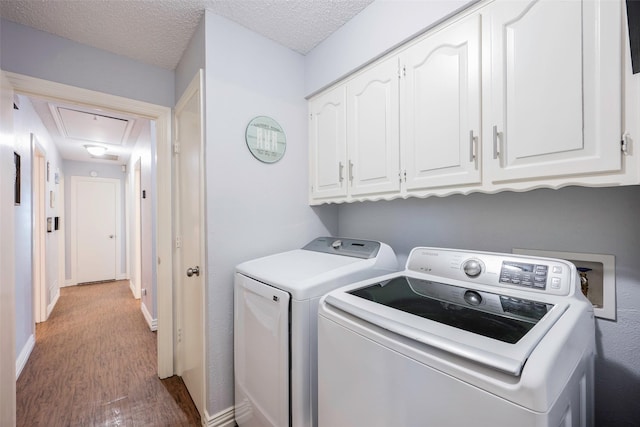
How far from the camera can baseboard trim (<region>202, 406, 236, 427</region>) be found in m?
1.50

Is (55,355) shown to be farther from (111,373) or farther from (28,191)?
(28,191)

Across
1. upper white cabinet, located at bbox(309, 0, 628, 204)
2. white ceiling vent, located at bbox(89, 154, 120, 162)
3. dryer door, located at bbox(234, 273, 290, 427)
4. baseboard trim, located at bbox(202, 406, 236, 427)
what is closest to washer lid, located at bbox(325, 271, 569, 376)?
dryer door, located at bbox(234, 273, 290, 427)

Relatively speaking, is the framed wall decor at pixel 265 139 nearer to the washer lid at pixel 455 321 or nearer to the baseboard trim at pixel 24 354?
the washer lid at pixel 455 321

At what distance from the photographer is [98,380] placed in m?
2.04

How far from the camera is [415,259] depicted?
1.29m

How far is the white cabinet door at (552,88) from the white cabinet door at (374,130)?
432 millimetres

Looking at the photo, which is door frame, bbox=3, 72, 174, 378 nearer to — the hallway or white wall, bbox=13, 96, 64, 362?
the hallway

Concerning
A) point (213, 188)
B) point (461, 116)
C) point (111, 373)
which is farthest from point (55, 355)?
point (461, 116)

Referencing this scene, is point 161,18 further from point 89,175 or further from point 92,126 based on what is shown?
point 89,175

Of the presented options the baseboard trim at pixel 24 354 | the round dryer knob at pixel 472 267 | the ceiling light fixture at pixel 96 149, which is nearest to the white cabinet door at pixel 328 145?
the round dryer knob at pixel 472 267

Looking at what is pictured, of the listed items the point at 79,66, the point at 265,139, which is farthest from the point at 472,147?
the point at 79,66

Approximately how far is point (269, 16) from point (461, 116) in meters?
1.21

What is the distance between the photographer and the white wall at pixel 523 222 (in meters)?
0.96

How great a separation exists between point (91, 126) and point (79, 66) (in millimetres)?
2023
